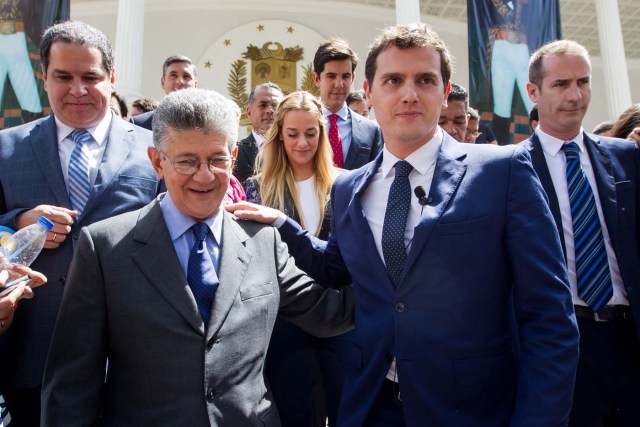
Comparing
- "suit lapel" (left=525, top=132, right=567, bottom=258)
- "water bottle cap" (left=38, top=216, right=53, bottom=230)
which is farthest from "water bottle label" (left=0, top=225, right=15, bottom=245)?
"suit lapel" (left=525, top=132, right=567, bottom=258)

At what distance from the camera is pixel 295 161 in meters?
3.31

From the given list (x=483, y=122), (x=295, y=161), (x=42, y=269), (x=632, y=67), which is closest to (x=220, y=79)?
(x=483, y=122)

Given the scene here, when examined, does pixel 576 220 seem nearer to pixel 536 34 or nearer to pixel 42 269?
pixel 42 269

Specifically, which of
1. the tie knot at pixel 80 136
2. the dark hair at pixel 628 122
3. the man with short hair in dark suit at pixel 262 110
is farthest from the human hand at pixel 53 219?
the dark hair at pixel 628 122

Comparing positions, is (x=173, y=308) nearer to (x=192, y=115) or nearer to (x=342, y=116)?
(x=192, y=115)

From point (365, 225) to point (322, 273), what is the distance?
0.42 metres

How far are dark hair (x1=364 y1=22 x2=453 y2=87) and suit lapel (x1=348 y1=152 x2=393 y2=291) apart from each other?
1.28 feet

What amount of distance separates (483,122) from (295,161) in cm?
772

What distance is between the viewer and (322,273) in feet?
7.20

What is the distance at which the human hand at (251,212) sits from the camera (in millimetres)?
2053

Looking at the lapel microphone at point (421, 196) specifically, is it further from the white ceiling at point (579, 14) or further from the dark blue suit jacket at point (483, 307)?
the white ceiling at point (579, 14)

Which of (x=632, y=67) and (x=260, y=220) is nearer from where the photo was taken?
(x=260, y=220)

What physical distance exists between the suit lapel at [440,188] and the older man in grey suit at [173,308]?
56cm

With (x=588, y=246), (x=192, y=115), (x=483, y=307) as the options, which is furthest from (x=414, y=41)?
(x=588, y=246)
